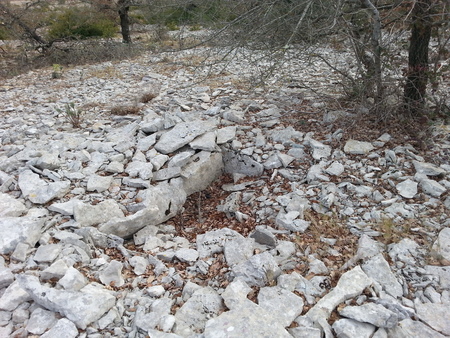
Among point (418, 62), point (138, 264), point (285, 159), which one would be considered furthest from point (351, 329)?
point (418, 62)

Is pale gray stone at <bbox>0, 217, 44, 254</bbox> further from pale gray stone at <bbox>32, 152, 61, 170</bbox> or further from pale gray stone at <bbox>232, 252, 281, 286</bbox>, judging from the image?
pale gray stone at <bbox>232, 252, 281, 286</bbox>

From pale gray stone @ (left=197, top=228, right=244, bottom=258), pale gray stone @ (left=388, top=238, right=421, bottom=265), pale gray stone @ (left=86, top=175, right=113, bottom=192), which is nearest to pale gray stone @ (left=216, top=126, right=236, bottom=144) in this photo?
pale gray stone @ (left=86, top=175, right=113, bottom=192)

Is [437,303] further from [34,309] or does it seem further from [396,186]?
[34,309]

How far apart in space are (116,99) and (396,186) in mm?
4878

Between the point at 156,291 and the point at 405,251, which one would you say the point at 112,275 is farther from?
the point at 405,251

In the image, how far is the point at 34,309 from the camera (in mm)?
2307

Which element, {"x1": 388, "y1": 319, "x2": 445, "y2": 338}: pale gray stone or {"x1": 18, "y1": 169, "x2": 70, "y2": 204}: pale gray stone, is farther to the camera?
{"x1": 18, "y1": 169, "x2": 70, "y2": 204}: pale gray stone

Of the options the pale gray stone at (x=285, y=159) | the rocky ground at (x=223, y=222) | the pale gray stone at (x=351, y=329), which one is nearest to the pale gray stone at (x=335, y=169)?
the rocky ground at (x=223, y=222)

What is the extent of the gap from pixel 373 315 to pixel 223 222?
182 cm

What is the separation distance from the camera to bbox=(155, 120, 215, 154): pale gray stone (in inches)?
170

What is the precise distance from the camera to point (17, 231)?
9.45 feet

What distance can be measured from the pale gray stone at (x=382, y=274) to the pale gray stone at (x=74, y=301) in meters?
1.81

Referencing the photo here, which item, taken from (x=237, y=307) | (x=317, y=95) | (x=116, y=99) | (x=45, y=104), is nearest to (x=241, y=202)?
(x=237, y=307)

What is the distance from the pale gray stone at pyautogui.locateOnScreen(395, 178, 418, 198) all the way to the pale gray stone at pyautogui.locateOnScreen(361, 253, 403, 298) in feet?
3.09
